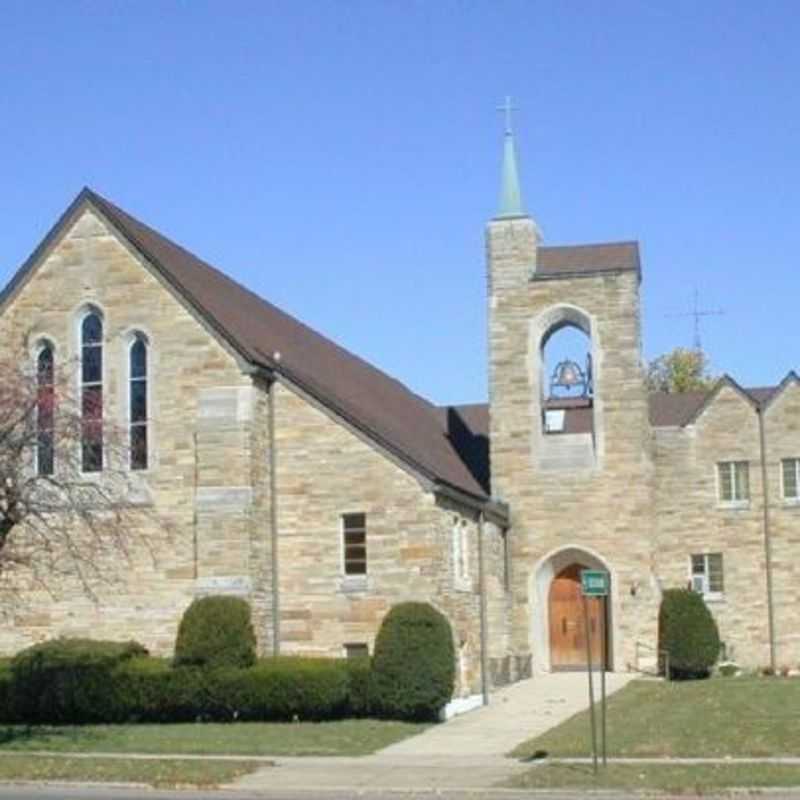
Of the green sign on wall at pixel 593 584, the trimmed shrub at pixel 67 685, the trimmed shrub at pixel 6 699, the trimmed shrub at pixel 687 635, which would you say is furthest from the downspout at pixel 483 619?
the green sign on wall at pixel 593 584

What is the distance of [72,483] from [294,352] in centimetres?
1072

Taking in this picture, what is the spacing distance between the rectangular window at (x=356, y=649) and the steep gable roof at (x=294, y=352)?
11.5 feet

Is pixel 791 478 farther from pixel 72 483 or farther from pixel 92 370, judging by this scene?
pixel 72 483

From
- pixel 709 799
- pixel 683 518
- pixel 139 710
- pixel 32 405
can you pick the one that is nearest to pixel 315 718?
pixel 139 710

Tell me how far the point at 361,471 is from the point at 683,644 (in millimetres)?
10720

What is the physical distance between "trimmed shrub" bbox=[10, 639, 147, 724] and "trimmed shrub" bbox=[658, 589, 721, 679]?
1429 cm

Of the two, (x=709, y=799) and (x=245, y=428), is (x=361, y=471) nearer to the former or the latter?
(x=245, y=428)

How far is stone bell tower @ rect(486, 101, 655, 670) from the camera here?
40.1m

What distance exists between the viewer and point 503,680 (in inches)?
1485

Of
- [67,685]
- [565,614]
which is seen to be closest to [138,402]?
[67,685]

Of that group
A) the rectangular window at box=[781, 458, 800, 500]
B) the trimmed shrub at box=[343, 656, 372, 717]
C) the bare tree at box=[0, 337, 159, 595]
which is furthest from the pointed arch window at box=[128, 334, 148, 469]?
the rectangular window at box=[781, 458, 800, 500]

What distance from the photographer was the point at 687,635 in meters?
39.0

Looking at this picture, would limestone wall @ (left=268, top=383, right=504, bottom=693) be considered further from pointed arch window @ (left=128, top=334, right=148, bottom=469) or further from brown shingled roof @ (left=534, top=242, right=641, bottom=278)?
brown shingled roof @ (left=534, top=242, right=641, bottom=278)

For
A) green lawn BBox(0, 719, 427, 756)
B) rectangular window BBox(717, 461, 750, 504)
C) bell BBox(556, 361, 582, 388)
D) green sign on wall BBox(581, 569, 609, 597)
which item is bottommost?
green lawn BBox(0, 719, 427, 756)
